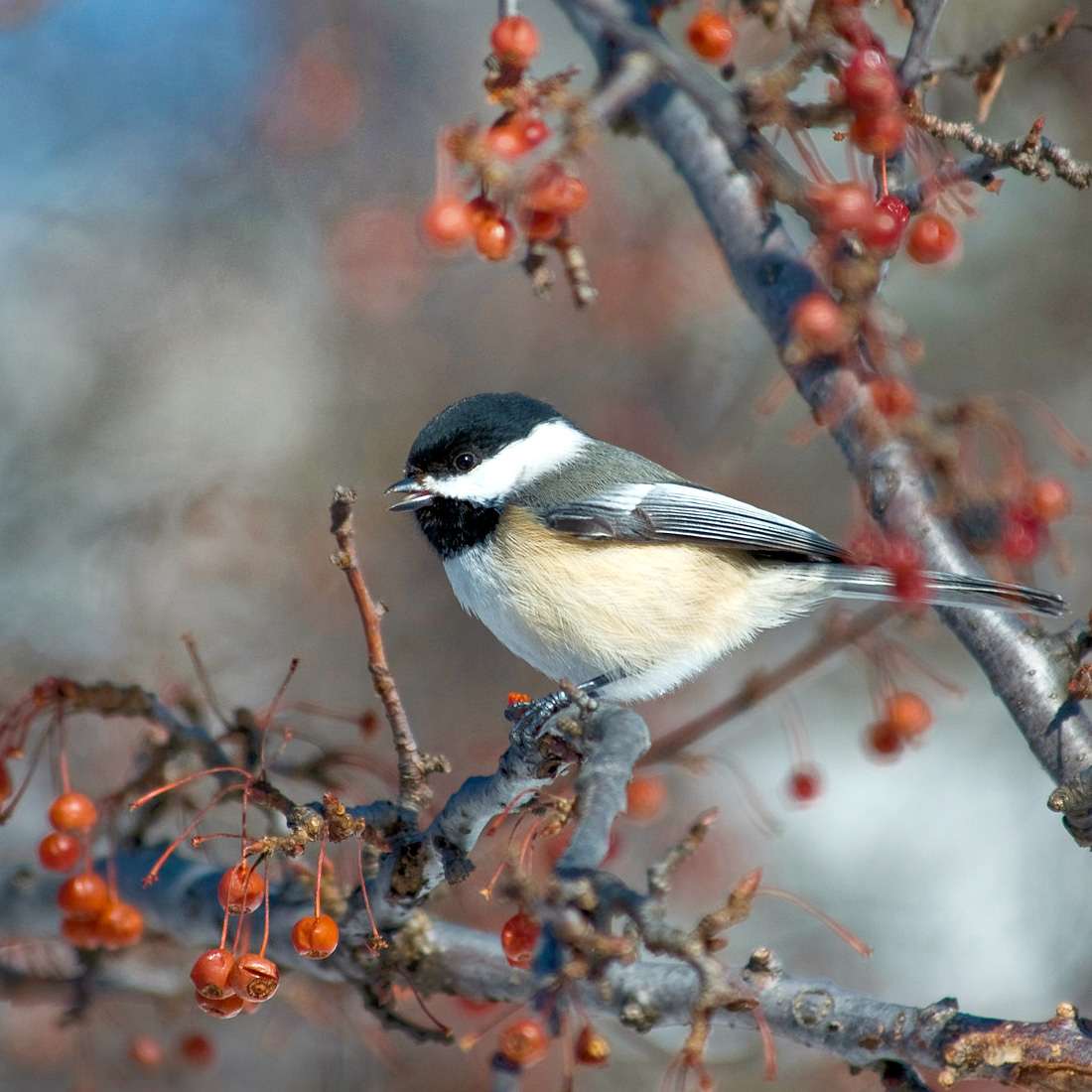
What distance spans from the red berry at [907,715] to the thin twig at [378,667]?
50.1 inches

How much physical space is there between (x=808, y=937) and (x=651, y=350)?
2466 mm

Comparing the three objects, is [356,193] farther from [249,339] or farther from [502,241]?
[502,241]

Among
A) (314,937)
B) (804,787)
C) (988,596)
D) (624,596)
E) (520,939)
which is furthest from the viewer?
(804,787)

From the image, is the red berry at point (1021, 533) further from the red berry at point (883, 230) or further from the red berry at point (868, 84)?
the red berry at point (868, 84)

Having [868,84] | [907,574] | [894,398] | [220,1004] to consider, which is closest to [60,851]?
[220,1004]

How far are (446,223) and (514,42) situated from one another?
0.36 metres

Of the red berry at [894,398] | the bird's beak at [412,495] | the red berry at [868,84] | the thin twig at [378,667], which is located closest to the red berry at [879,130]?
the red berry at [868,84]

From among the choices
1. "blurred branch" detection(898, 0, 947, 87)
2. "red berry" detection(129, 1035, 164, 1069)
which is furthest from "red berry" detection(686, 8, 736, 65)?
"red berry" detection(129, 1035, 164, 1069)

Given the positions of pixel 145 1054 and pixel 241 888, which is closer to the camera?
pixel 241 888

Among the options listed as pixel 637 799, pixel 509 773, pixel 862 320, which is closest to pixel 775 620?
pixel 637 799

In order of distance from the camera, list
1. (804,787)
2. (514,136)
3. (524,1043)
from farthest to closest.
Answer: (804,787) < (514,136) < (524,1043)

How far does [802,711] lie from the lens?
469 cm

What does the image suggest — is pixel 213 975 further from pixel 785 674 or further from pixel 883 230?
pixel 883 230

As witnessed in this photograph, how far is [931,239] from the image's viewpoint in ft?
6.87
